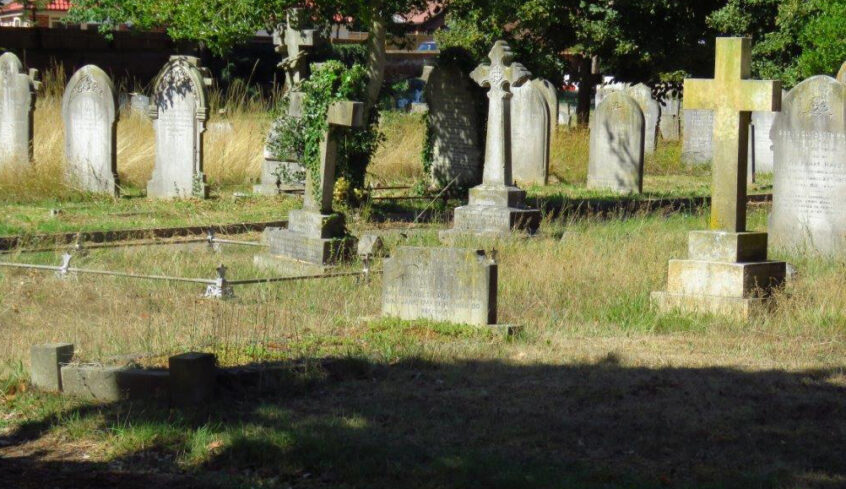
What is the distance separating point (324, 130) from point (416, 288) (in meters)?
4.57

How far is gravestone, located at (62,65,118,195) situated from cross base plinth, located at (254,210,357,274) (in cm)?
596

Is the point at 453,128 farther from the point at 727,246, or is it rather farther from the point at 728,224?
the point at 727,246

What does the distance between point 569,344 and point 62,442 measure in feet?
11.4

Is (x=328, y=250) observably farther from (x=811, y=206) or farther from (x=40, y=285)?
(x=811, y=206)

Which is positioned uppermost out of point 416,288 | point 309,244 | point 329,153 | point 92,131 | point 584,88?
point 584,88

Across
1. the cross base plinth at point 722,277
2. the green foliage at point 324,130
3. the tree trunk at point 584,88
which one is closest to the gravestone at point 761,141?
the tree trunk at point 584,88

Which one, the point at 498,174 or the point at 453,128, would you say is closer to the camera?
the point at 498,174

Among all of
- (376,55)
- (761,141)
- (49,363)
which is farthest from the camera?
(761,141)

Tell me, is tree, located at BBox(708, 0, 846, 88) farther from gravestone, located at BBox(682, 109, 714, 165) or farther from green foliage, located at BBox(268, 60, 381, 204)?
green foliage, located at BBox(268, 60, 381, 204)

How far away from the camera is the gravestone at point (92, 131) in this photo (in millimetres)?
17688

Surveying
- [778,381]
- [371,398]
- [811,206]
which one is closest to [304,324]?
[371,398]

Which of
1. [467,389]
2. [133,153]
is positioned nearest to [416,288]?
[467,389]

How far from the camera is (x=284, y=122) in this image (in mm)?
17531

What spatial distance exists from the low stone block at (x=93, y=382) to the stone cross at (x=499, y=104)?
844 cm
